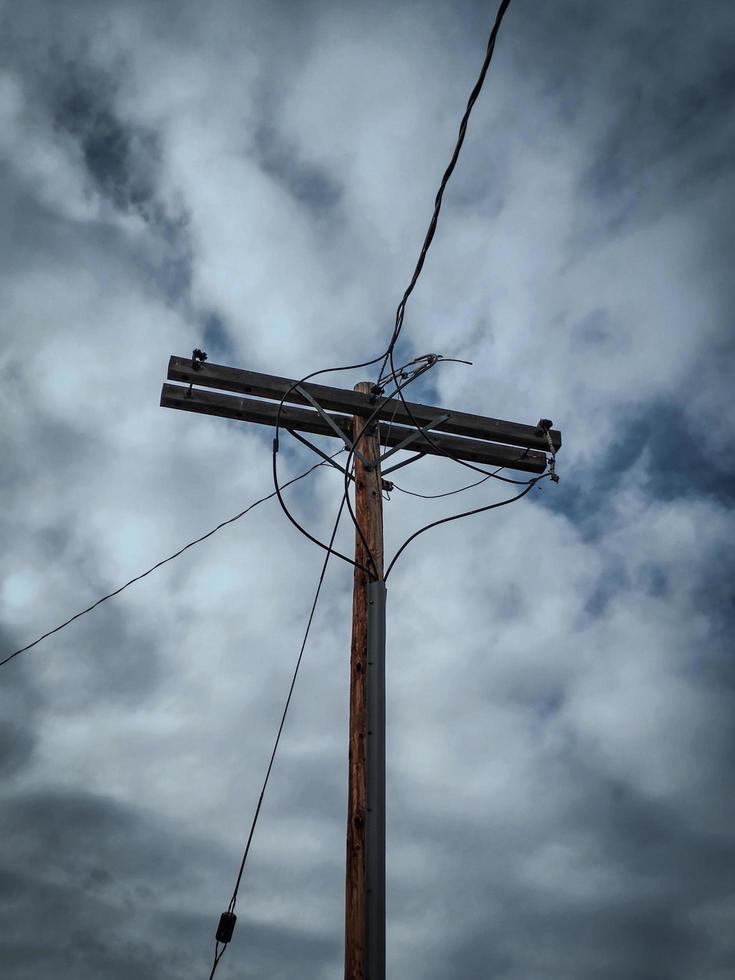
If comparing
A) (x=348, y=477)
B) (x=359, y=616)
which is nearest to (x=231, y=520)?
(x=348, y=477)

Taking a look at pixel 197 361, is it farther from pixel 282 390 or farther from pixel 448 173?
pixel 448 173

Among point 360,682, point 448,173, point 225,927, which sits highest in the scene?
point 448,173

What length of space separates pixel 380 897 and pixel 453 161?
4.64 meters

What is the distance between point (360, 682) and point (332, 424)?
2.46 meters

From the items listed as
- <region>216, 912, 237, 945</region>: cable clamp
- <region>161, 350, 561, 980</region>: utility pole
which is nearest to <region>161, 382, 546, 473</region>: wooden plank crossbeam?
<region>161, 350, 561, 980</region>: utility pole

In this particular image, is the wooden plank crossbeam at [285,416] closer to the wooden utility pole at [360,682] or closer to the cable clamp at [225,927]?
the wooden utility pole at [360,682]

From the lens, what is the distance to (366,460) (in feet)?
22.0

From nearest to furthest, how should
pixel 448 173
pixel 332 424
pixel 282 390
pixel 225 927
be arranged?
1. pixel 448 173
2. pixel 225 927
3. pixel 332 424
4. pixel 282 390

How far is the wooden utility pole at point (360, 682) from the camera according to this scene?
15.3ft

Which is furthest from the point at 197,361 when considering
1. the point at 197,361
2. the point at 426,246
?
the point at 426,246

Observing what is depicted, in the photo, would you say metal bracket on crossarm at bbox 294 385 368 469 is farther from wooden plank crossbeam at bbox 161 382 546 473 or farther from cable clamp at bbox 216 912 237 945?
cable clamp at bbox 216 912 237 945

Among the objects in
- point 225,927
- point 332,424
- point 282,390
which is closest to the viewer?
point 225,927

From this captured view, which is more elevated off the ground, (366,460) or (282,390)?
(282,390)

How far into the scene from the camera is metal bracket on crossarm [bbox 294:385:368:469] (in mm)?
6670
